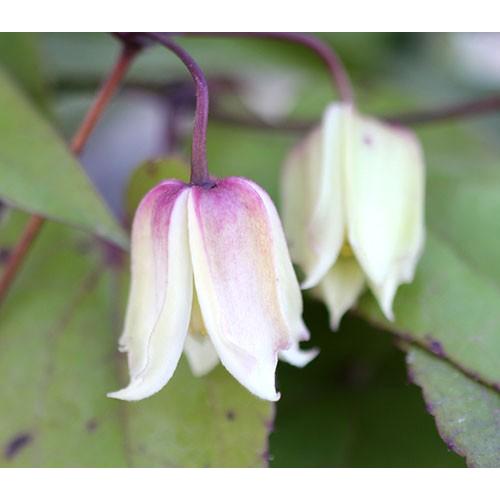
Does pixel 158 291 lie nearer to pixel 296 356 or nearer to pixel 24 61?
pixel 296 356

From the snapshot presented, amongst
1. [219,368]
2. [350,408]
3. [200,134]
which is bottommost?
[350,408]

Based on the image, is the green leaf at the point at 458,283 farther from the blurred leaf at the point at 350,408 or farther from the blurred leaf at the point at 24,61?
the blurred leaf at the point at 24,61

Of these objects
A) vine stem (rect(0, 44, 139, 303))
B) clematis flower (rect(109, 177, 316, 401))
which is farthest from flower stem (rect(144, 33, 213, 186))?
vine stem (rect(0, 44, 139, 303))

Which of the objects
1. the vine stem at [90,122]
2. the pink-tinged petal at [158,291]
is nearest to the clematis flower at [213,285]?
the pink-tinged petal at [158,291]

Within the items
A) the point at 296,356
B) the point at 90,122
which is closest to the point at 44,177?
the point at 90,122

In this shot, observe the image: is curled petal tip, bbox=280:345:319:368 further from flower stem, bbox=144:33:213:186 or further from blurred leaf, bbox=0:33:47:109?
blurred leaf, bbox=0:33:47:109
